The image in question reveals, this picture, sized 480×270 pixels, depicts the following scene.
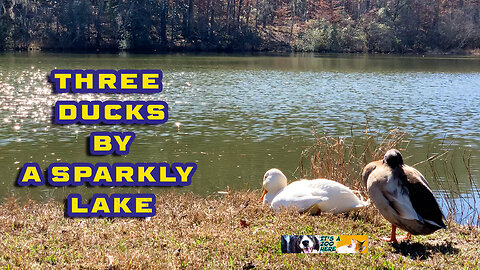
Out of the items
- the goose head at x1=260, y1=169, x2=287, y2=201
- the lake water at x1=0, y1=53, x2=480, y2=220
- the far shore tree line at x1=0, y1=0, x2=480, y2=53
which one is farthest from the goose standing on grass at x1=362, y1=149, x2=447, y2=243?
the far shore tree line at x1=0, y1=0, x2=480, y2=53

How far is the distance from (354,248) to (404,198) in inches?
30.6

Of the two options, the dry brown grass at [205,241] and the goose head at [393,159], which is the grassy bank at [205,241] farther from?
the goose head at [393,159]

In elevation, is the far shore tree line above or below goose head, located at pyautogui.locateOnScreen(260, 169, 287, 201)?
above

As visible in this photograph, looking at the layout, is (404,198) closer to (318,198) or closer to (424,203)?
(424,203)

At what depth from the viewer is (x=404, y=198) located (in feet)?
19.1

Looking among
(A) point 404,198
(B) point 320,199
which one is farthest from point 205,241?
(A) point 404,198

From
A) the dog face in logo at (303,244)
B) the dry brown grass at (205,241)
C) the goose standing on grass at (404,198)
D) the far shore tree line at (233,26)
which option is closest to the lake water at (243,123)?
the dry brown grass at (205,241)

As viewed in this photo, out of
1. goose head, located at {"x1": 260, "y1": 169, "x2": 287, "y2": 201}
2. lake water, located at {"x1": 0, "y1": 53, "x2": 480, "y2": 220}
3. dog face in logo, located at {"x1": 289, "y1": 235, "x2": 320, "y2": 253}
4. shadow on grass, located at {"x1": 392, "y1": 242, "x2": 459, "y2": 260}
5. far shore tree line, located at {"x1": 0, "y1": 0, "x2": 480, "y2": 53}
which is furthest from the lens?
far shore tree line, located at {"x1": 0, "y1": 0, "x2": 480, "y2": 53}

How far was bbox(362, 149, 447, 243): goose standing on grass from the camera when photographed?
18.9 feet

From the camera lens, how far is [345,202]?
7.50 metres

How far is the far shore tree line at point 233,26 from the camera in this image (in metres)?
74.2

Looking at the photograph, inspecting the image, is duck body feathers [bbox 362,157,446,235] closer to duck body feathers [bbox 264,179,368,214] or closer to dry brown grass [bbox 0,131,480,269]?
dry brown grass [bbox 0,131,480,269]

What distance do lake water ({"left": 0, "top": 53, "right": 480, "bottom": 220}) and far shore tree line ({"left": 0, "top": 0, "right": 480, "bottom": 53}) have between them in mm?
37250

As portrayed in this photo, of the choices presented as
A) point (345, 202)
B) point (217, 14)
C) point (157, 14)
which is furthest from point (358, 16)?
point (345, 202)
